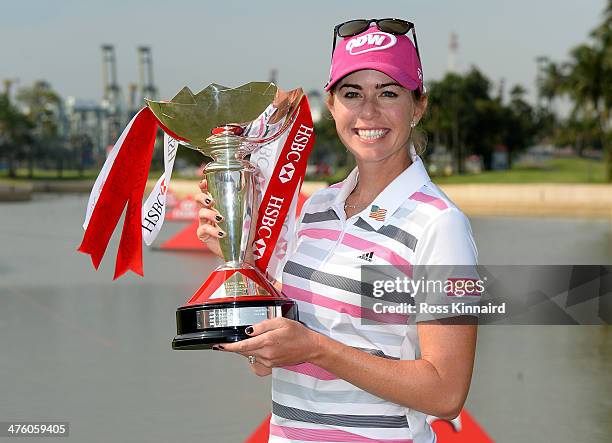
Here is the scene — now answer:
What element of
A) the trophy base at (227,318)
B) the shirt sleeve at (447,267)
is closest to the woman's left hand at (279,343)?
the trophy base at (227,318)

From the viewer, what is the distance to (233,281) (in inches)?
80.8

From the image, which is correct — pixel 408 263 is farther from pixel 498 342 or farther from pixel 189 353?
pixel 498 342

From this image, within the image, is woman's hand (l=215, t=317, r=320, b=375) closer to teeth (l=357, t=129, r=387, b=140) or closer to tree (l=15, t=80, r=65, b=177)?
teeth (l=357, t=129, r=387, b=140)

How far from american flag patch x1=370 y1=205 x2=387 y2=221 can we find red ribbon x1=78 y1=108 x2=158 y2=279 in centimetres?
65

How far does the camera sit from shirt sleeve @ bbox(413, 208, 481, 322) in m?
1.83

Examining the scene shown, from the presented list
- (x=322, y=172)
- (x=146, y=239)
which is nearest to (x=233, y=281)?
(x=146, y=239)

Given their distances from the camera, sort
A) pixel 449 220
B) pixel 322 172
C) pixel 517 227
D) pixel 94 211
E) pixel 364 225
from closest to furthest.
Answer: pixel 449 220 < pixel 364 225 < pixel 94 211 < pixel 517 227 < pixel 322 172

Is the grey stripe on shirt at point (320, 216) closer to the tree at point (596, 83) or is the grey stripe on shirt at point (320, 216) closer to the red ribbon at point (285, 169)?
the red ribbon at point (285, 169)

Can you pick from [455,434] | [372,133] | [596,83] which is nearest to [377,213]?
[372,133]

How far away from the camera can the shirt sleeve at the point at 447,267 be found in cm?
183

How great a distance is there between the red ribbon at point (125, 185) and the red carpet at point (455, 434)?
8.98 ft

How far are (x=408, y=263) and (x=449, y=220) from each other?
0.14m

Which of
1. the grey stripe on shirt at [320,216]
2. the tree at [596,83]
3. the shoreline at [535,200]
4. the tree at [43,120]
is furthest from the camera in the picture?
the tree at [43,120]

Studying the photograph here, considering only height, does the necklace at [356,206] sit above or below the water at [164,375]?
above
